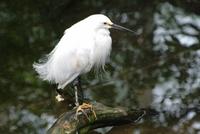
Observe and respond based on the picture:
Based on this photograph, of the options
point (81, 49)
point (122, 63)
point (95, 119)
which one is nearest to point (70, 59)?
point (81, 49)

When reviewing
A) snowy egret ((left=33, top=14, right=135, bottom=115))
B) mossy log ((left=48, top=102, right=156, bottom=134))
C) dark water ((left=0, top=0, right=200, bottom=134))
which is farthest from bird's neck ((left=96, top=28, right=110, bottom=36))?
dark water ((left=0, top=0, right=200, bottom=134))

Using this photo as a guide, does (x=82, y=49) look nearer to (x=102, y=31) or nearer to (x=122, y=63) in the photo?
(x=102, y=31)

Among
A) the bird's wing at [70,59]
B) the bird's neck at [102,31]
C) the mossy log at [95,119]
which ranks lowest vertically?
the mossy log at [95,119]

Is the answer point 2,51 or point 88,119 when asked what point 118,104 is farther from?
point 2,51

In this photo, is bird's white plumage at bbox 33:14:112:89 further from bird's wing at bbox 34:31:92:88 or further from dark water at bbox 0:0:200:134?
dark water at bbox 0:0:200:134

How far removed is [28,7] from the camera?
27.2 ft

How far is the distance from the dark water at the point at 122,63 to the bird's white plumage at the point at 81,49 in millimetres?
852

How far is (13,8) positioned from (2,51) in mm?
1385

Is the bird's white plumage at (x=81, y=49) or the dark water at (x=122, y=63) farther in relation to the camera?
the dark water at (x=122, y=63)

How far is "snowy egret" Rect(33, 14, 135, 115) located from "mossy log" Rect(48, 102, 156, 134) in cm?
17

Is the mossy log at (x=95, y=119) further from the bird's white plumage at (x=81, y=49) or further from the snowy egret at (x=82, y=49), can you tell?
the bird's white plumage at (x=81, y=49)

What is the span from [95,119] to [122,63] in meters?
1.81

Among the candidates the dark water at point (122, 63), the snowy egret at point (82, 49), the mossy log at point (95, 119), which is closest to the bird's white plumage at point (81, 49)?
the snowy egret at point (82, 49)

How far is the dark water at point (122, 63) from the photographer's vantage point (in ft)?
18.4
